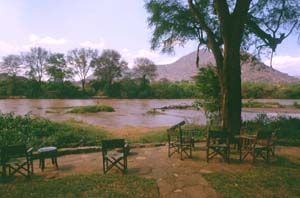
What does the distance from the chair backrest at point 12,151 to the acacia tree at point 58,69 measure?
144 feet

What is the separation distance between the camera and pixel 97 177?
14.4 feet

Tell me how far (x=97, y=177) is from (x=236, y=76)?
5.26 meters

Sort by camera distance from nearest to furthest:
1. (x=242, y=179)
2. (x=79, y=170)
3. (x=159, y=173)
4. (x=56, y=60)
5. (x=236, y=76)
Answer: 1. (x=242, y=179)
2. (x=159, y=173)
3. (x=79, y=170)
4. (x=236, y=76)
5. (x=56, y=60)

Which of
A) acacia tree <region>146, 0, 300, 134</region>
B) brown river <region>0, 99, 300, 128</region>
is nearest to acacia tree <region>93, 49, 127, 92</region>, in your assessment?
brown river <region>0, 99, 300, 128</region>

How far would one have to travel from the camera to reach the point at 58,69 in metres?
46.5

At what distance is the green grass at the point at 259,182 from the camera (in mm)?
3581

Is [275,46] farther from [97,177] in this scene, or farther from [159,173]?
[97,177]

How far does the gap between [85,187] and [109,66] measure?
4654cm

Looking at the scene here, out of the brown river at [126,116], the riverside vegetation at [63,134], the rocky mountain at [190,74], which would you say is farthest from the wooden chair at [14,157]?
the rocky mountain at [190,74]

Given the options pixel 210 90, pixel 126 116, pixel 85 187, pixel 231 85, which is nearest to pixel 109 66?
pixel 126 116

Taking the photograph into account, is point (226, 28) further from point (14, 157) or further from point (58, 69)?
point (58, 69)

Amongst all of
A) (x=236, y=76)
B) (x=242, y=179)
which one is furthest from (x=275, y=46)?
(x=242, y=179)

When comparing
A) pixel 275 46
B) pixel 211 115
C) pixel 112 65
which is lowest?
pixel 211 115

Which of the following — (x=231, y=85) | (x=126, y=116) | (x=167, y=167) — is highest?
(x=231, y=85)
